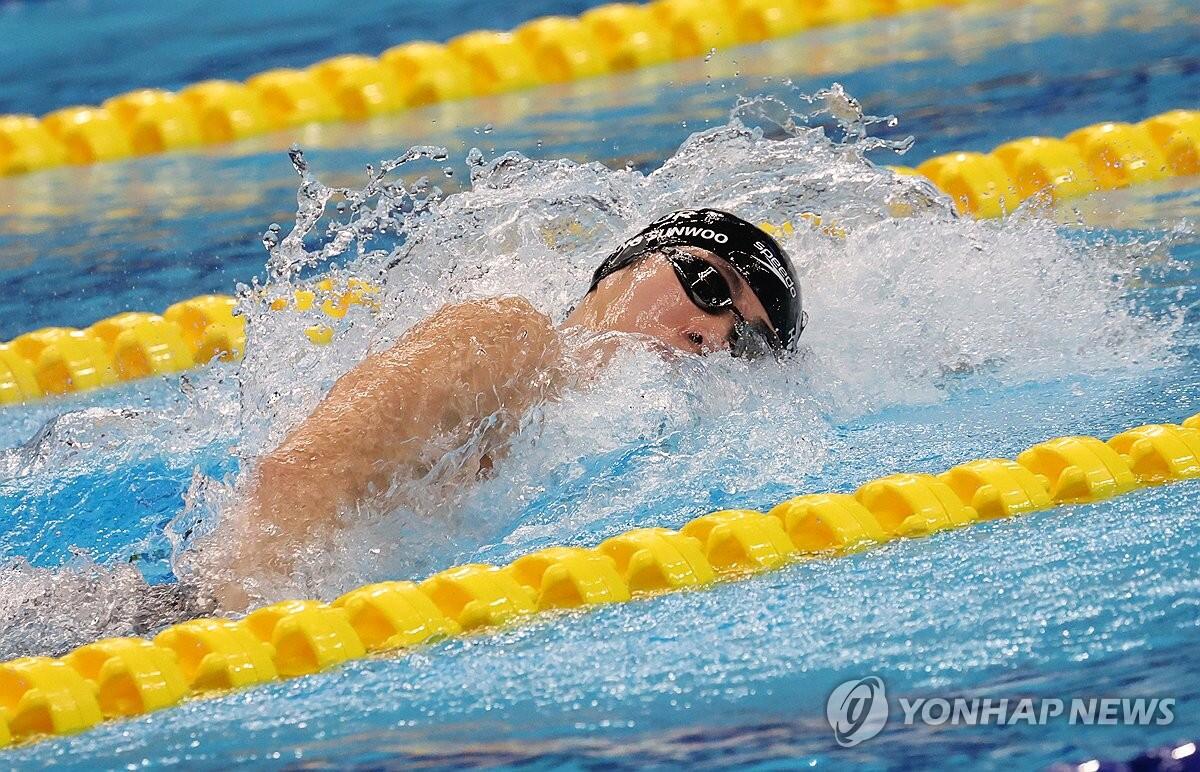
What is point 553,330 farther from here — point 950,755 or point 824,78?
point 824,78

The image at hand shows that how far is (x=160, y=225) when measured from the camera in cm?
522

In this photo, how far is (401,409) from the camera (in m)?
2.67

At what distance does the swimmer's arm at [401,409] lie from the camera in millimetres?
2533

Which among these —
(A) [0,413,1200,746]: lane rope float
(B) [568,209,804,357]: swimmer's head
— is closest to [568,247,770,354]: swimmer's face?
(B) [568,209,804,357]: swimmer's head

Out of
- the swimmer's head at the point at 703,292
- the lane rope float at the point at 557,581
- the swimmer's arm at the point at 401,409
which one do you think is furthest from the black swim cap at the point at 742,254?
the lane rope float at the point at 557,581

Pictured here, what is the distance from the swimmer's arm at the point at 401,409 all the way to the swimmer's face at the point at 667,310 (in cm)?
21

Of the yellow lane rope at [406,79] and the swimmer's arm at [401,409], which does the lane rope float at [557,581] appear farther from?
the yellow lane rope at [406,79]

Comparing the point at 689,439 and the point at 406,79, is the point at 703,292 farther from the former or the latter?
the point at 406,79

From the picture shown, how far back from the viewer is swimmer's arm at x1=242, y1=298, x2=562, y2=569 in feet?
8.31

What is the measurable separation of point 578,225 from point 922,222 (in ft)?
2.75

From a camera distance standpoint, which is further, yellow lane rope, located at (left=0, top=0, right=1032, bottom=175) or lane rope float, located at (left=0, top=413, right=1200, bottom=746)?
yellow lane rope, located at (left=0, top=0, right=1032, bottom=175)

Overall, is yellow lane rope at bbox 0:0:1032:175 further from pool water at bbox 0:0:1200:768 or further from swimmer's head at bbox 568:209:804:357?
swimmer's head at bbox 568:209:804:357

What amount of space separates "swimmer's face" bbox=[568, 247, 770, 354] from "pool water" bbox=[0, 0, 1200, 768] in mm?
66

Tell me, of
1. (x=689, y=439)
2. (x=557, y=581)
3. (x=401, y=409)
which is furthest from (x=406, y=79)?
(x=557, y=581)
